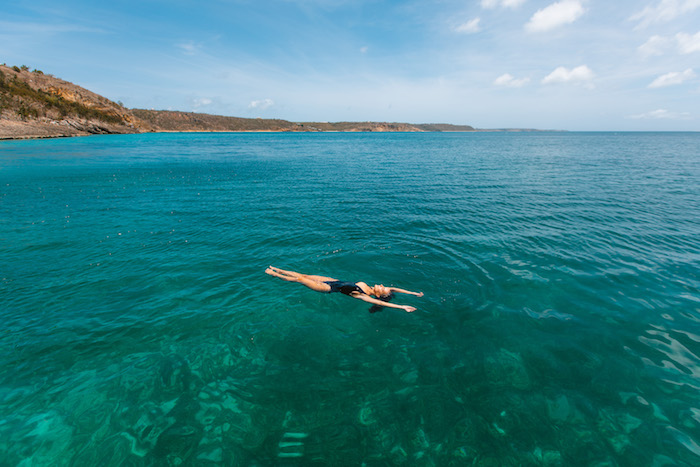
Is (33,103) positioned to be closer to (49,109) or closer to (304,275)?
(49,109)

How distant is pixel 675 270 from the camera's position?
15570 mm

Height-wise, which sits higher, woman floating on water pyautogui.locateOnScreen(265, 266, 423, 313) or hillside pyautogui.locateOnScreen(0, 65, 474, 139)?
hillside pyautogui.locateOnScreen(0, 65, 474, 139)

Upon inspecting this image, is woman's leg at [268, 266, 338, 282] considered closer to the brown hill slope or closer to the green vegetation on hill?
the brown hill slope

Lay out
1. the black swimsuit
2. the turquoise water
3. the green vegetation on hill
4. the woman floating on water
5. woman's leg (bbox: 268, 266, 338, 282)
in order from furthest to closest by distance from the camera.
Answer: the green vegetation on hill < woman's leg (bbox: 268, 266, 338, 282) < the black swimsuit < the woman floating on water < the turquoise water

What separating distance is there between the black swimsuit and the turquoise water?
486mm

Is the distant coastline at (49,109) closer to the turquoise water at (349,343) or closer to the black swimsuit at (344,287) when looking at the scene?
the turquoise water at (349,343)

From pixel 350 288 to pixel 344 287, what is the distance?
336 millimetres

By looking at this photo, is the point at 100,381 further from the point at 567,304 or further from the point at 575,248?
the point at 575,248

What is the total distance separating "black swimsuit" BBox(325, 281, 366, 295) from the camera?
12727 mm

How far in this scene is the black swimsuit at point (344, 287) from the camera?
1273 cm

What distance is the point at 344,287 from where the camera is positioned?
42.9 feet

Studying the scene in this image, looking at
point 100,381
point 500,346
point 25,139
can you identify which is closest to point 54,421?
point 100,381

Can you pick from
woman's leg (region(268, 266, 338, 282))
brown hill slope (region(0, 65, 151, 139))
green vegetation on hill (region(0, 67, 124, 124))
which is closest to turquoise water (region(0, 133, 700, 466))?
woman's leg (region(268, 266, 338, 282))

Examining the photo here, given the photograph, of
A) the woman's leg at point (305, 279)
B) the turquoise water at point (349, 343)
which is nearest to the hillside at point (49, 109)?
the turquoise water at point (349, 343)
